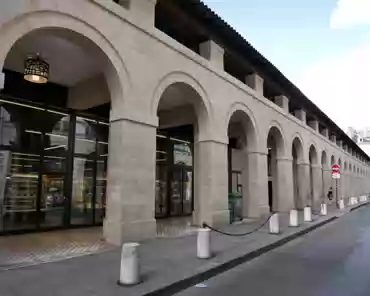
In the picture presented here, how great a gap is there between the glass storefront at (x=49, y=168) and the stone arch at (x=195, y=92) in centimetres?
339

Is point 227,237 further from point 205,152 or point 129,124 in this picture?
point 129,124

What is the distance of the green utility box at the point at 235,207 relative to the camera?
15069 mm

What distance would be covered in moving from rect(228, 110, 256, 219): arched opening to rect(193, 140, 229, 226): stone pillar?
216 cm

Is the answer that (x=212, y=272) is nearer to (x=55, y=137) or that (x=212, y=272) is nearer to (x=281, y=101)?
(x=55, y=137)

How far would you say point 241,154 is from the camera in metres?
20.6

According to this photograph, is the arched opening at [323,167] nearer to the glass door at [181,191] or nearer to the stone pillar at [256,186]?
the stone pillar at [256,186]

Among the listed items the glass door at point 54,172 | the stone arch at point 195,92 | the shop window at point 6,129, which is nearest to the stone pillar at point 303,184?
the stone arch at point 195,92

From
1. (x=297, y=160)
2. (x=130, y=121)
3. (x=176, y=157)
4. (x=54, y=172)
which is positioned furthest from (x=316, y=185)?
(x=130, y=121)

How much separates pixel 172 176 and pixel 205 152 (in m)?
4.98

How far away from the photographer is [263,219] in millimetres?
16688

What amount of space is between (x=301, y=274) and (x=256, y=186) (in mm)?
10286

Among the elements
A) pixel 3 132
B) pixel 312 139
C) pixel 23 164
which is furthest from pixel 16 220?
pixel 312 139

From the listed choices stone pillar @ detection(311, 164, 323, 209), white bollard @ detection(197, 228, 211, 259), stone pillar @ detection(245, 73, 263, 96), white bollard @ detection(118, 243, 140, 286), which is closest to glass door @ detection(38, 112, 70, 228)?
white bollard @ detection(197, 228, 211, 259)

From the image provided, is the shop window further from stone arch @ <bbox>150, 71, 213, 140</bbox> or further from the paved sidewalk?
the paved sidewalk
